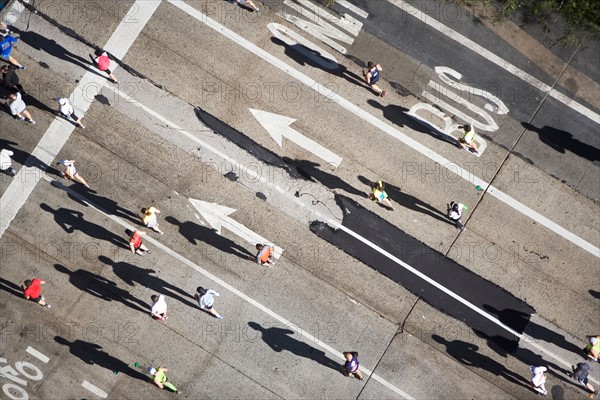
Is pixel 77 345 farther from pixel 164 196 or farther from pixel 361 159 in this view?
pixel 361 159

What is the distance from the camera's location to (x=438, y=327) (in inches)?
746

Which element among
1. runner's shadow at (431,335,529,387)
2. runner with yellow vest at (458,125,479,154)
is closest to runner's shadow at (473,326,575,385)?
runner's shadow at (431,335,529,387)

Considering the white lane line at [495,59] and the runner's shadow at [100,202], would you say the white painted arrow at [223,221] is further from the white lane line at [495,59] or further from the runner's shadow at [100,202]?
the white lane line at [495,59]

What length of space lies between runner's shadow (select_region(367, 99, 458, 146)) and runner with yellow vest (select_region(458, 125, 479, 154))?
0.35 meters

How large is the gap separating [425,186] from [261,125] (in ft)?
19.8

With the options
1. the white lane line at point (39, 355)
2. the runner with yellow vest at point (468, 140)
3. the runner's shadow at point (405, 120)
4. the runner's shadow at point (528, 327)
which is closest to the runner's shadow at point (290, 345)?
the runner's shadow at point (528, 327)

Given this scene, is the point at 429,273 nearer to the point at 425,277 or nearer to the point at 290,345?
the point at 425,277

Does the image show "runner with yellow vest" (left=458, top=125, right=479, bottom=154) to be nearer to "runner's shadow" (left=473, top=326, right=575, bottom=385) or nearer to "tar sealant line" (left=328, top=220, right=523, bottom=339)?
"tar sealant line" (left=328, top=220, right=523, bottom=339)

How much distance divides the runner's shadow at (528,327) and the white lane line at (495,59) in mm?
7410

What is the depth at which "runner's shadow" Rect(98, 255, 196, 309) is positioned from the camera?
1873 cm

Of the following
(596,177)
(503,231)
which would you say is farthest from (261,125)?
(596,177)

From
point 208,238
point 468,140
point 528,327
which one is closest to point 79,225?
point 208,238

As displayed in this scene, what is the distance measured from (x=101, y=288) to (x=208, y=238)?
12.9ft

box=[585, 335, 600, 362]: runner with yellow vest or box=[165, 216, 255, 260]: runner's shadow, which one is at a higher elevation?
box=[585, 335, 600, 362]: runner with yellow vest
